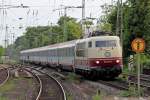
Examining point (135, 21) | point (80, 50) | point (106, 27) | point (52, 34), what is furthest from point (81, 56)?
point (52, 34)

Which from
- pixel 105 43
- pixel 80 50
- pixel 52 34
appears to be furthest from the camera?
pixel 52 34

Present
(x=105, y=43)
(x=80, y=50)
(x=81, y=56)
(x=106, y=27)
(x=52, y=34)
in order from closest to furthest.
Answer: (x=105, y=43) → (x=81, y=56) → (x=80, y=50) → (x=106, y=27) → (x=52, y=34)

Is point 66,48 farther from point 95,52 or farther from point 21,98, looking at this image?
point 21,98

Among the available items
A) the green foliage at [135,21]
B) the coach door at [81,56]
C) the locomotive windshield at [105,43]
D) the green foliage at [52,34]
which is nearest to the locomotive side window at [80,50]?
the coach door at [81,56]

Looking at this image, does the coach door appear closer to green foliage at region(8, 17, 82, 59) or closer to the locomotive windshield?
the locomotive windshield

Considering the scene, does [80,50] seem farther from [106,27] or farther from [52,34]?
[52,34]

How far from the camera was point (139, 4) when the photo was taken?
54.5m

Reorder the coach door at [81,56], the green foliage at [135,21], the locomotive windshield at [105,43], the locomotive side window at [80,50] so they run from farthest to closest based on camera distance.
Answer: the green foliage at [135,21], the locomotive side window at [80,50], the coach door at [81,56], the locomotive windshield at [105,43]

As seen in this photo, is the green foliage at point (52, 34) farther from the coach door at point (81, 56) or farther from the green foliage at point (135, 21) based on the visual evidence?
the coach door at point (81, 56)

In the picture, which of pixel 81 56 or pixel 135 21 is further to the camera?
pixel 135 21

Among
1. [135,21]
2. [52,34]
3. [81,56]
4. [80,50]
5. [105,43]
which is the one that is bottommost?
[81,56]

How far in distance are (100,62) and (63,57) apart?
14.0 m

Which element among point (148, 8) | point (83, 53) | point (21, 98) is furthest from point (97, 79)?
point (148, 8)

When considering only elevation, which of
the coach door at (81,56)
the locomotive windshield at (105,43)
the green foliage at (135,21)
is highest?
the green foliage at (135,21)
